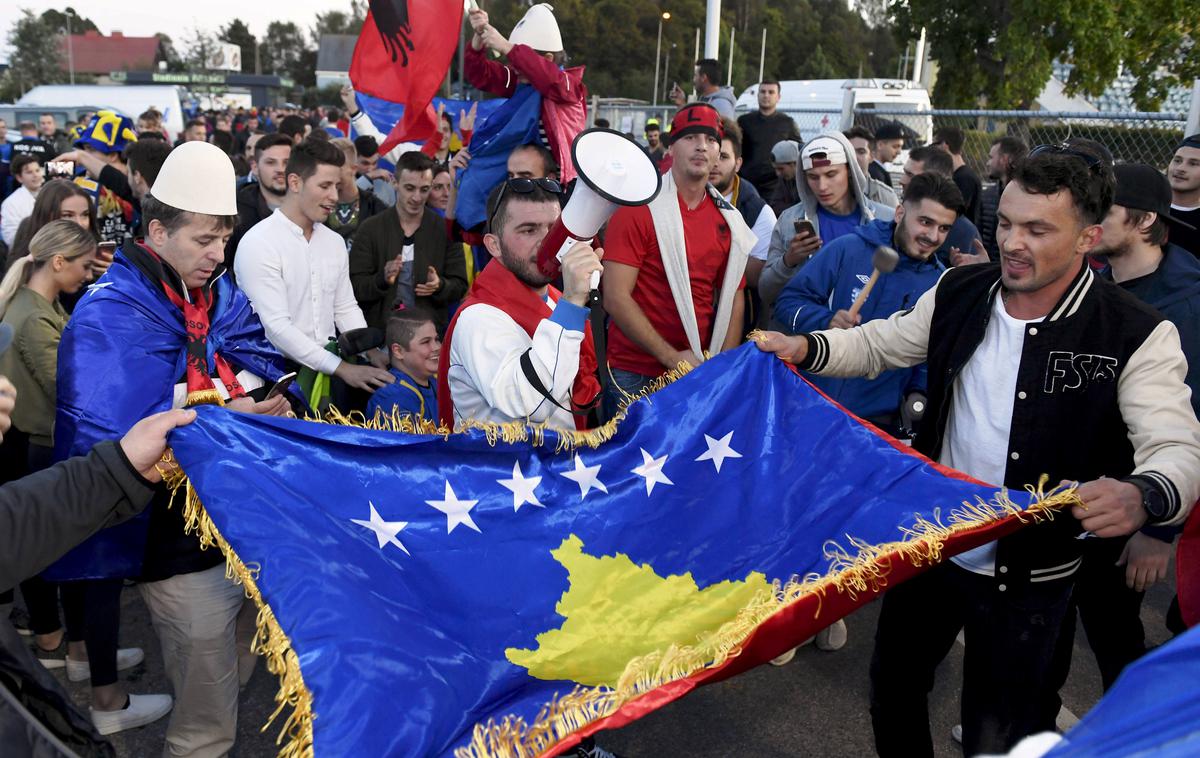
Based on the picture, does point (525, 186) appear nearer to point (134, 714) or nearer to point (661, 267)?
point (661, 267)

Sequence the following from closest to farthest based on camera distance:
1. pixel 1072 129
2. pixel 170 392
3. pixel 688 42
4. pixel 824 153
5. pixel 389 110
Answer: pixel 170 392
pixel 824 153
pixel 389 110
pixel 1072 129
pixel 688 42

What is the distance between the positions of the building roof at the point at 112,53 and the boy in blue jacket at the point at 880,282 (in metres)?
118

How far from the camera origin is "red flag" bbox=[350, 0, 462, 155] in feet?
18.8

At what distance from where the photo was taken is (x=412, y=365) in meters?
4.57

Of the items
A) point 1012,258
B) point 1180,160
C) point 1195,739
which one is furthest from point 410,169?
point 1195,739

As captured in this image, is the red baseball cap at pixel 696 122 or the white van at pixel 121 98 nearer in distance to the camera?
the red baseball cap at pixel 696 122

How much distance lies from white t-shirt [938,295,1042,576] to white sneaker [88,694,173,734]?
326 centimetres

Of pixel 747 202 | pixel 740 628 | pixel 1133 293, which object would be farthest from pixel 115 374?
pixel 747 202

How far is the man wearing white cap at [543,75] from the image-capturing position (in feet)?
18.6

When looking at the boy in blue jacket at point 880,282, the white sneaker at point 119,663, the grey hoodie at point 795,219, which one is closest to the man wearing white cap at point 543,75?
the grey hoodie at point 795,219

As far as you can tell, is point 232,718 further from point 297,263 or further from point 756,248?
Answer: point 756,248

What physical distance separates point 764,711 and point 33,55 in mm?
88787

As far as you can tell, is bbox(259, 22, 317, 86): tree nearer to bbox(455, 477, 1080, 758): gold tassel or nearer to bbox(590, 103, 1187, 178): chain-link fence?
bbox(590, 103, 1187, 178): chain-link fence

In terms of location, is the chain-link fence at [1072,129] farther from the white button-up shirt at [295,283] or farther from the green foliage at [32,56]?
the green foliage at [32,56]
